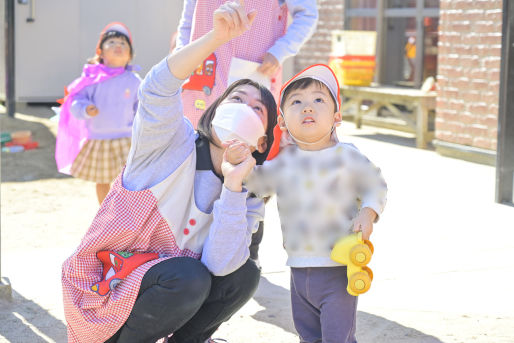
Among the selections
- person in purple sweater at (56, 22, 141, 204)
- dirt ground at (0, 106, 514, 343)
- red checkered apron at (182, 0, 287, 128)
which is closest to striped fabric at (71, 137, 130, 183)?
person in purple sweater at (56, 22, 141, 204)

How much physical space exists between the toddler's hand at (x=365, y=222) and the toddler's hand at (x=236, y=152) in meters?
0.40

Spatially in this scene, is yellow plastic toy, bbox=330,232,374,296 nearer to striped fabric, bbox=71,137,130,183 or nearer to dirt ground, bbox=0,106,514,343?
dirt ground, bbox=0,106,514,343

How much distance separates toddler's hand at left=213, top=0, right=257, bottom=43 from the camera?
2.61 metres

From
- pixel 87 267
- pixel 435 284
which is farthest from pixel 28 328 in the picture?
pixel 435 284

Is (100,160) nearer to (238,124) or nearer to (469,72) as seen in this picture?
(238,124)

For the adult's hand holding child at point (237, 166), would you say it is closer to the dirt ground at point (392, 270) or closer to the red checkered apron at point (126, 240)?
the red checkered apron at point (126, 240)

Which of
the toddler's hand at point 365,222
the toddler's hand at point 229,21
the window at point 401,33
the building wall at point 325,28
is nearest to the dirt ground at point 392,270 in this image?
the toddler's hand at point 365,222

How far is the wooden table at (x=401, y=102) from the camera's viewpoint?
26.7 ft

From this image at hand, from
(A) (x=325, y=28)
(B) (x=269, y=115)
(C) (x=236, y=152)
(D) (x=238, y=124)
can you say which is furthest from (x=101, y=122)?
(A) (x=325, y=28)

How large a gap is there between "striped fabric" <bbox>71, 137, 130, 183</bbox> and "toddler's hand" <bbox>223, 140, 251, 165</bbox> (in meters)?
2.82

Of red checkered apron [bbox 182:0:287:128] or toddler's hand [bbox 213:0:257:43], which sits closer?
toddler's hand [bbox 213:0:257:43]

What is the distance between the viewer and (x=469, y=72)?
24.3ft

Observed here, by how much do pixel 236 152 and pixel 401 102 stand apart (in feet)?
20.0

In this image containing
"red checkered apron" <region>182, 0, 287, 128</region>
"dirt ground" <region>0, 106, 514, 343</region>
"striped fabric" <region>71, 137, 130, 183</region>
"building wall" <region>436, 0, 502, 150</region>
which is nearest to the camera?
"dirt ground" <region>0, 106, 514, 343</region>
